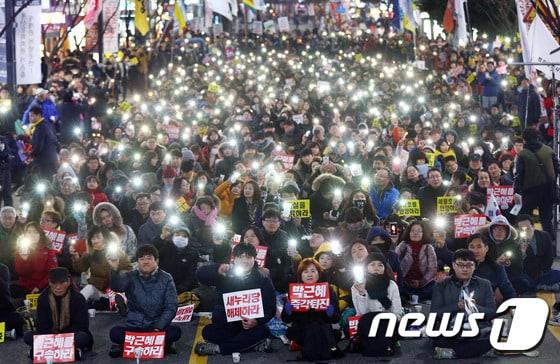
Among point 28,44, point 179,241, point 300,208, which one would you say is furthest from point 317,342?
point 28,44

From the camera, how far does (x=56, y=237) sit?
44.2ft

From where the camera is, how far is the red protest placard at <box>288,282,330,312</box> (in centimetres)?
1047

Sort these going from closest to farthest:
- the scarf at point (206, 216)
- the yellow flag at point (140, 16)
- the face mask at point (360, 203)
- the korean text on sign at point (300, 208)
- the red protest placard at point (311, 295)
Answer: the red protest placard at point (311, 295) → the scarf at point (206, 216) → the face mask at point (360, 203) → the korean text on sign at point (300, 208) → the yellow flag at point (140, 16)

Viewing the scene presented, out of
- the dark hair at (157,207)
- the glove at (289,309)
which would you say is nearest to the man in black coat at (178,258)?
the dark hair at (157,207)

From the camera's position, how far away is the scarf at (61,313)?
10508mm

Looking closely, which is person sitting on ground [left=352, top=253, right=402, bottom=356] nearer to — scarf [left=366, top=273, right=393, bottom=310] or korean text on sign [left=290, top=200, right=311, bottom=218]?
scarf [left=366, top=273, right=393, bottom=310]

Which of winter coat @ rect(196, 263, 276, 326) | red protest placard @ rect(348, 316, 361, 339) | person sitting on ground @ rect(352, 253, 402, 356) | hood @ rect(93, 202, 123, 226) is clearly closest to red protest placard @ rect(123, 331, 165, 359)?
winter coat @ rect(196, 263, 276, 326)

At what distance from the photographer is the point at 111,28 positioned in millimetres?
35844

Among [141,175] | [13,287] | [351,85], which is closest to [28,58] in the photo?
[141,175]

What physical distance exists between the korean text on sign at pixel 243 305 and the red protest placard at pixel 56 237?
3.53 meters

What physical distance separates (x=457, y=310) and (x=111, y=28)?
27203 mm

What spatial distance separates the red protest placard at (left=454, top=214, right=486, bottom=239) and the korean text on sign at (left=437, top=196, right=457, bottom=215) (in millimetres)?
1185

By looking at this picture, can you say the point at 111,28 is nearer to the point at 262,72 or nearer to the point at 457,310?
the point at 262,72

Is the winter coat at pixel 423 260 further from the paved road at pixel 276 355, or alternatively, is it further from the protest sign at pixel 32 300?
the protest sign at pixel 32 300
